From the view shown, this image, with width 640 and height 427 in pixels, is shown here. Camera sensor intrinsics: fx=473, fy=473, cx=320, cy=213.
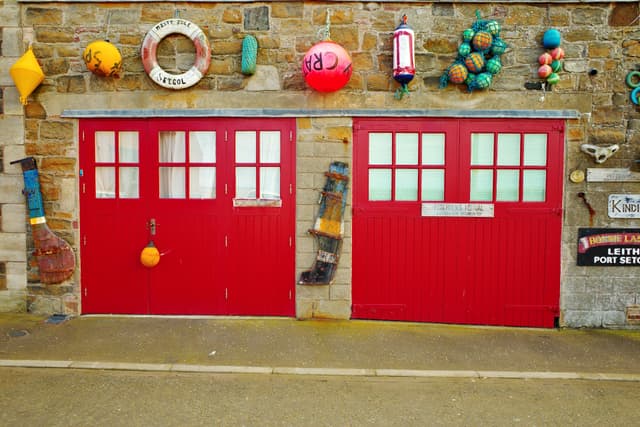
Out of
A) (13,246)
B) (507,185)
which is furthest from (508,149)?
(13,246)

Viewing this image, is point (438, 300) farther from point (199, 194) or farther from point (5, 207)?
point (5, 207)

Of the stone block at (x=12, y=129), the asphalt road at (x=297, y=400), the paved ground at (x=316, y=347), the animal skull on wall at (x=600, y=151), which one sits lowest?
the asphalt road at (x=297, y=400)

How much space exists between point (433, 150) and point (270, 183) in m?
2.08

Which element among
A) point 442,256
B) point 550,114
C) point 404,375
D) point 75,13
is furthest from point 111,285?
point 550,114

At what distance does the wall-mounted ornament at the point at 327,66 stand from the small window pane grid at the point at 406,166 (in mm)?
812

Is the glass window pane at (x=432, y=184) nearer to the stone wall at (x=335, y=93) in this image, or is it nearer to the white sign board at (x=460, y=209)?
the white sign board at (x=460, y=209)

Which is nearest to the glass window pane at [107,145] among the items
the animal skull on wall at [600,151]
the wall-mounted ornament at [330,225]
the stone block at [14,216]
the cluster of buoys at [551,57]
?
the stone block at [14,216]

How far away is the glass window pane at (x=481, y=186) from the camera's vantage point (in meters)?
5.88

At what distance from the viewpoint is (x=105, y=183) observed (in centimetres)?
603

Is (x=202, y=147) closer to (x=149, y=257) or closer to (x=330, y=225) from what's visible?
(x=149, y=257)

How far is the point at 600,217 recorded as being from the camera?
19.1ft

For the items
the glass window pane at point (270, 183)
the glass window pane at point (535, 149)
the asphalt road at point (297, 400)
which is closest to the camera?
the asphalt road at point (297, 400)

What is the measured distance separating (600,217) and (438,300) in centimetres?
223

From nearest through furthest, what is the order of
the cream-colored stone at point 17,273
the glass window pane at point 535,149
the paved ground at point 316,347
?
the paved ground at point 316,347 → the glass window pane at point 535,149 → the cream-colored stone at point 17,273
